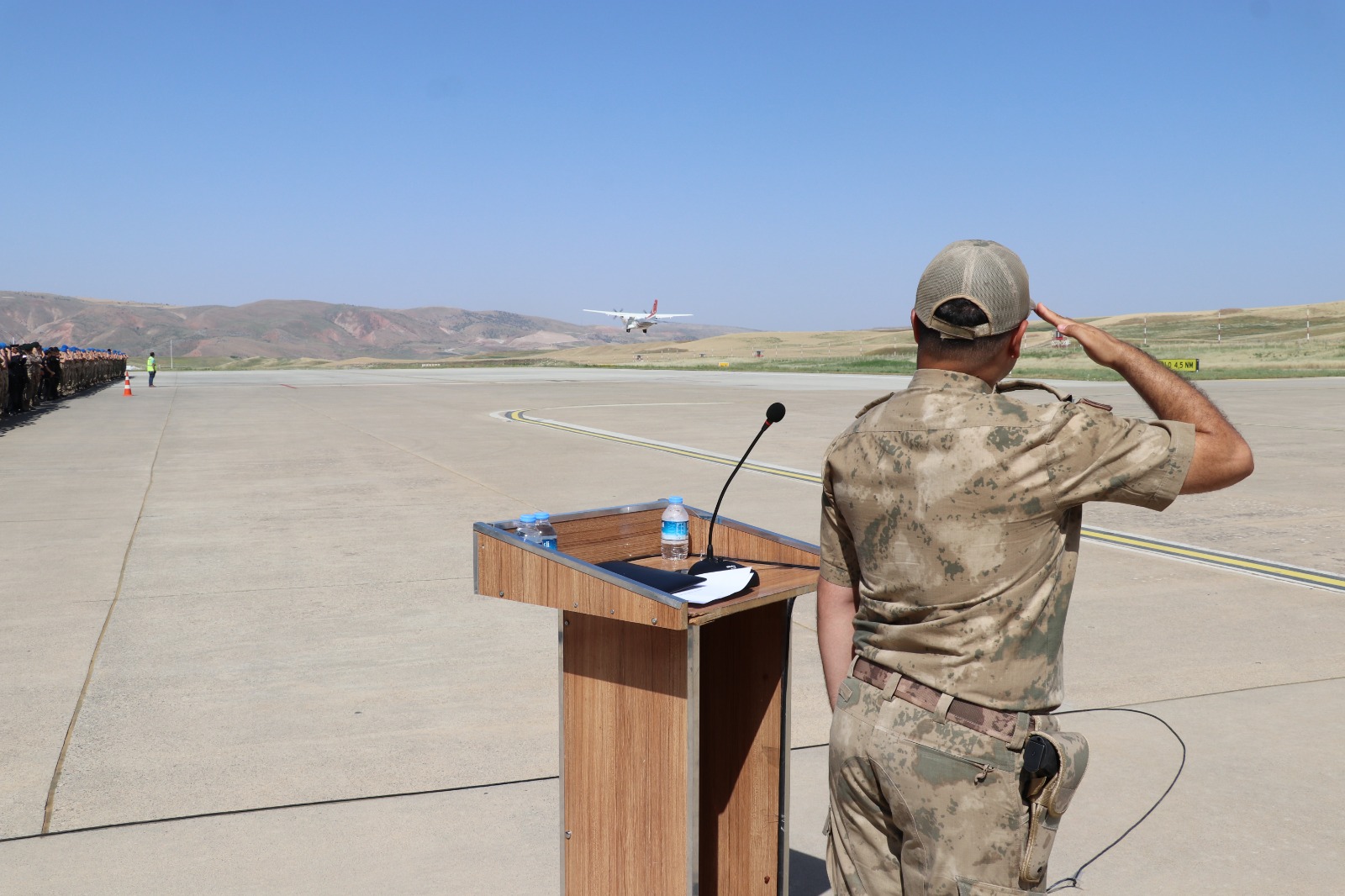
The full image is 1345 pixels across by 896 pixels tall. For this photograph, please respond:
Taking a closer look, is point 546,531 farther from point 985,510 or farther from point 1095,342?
point 1095,342

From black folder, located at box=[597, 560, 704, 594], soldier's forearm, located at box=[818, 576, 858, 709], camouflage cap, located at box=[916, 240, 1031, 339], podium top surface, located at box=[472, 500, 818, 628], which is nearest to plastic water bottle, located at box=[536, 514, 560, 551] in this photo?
podium top surface, located at box=[472, 500, 818, 628]

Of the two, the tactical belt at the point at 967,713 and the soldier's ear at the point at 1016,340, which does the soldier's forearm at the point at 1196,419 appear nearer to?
the soldier's ear at the point at 1016,340

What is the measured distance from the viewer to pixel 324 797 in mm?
4285

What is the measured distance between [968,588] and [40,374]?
112ft

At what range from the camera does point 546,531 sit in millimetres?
3123

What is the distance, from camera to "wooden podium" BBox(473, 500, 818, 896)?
9.33 ft

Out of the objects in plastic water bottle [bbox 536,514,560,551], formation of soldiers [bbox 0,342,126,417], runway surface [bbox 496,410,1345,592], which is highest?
plastic water bottle [bbox 536,514,560,551]

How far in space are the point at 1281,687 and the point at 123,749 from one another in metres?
5.39

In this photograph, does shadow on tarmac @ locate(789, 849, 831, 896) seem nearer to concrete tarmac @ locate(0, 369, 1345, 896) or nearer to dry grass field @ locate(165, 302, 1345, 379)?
concrete tarmac @ locate(0, 369, 1345, 896)

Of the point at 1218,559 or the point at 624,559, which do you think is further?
the point at 1218,559

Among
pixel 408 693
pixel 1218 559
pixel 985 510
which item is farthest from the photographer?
pixel 1218 559

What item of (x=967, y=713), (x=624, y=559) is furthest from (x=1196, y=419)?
(x=624, y=559)

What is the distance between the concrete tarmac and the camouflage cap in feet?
7.58

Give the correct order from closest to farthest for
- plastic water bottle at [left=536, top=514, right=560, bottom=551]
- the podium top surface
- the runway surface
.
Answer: the podium top surface, plastic water bottle at [left=536, top=514, right=560, bottom=551], the runway surface
